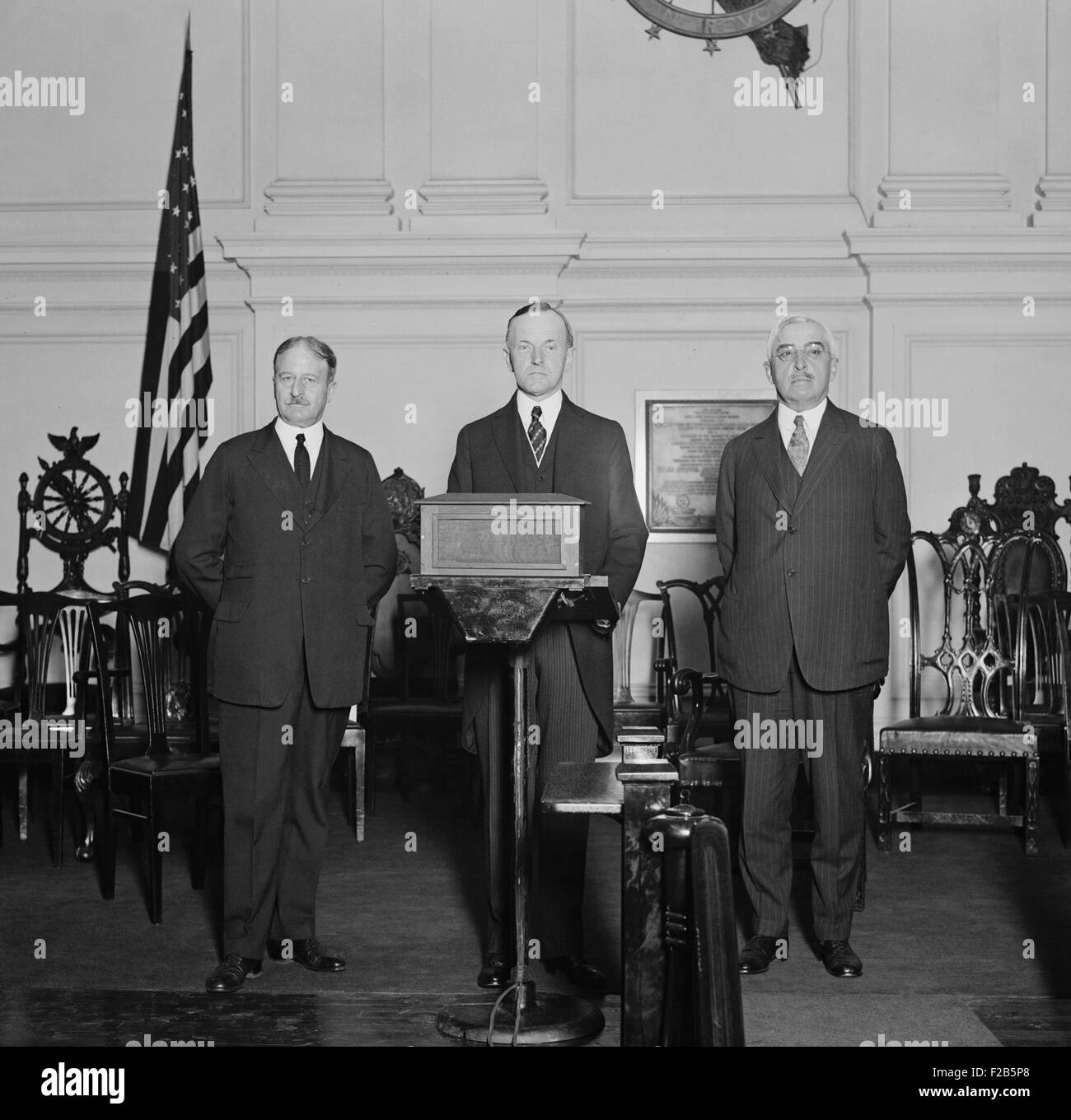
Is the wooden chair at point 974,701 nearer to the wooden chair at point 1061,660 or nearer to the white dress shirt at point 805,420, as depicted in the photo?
the wooden chair at point 1061,660

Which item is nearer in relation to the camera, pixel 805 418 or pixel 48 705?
pixel 805 418

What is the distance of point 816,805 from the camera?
3881 mm

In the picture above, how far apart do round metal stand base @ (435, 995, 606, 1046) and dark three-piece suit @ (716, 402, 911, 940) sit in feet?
2.89

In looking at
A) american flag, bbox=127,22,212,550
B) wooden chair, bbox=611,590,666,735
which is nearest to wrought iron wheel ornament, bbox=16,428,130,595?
american flag, bbox=127,22,212,550

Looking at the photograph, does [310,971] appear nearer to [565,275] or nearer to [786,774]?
[786,774]

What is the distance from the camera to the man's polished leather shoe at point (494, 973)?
11.7 ft

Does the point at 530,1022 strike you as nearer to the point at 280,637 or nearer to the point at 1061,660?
the point at 280,637

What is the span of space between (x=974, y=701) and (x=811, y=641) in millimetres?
2311

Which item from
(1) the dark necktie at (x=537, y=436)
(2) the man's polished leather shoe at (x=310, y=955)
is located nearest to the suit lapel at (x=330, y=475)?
(1) the dark necktie at (x=537, y=436)

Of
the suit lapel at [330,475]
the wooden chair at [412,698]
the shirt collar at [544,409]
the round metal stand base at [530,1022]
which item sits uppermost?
the shirt collar at [544,409]

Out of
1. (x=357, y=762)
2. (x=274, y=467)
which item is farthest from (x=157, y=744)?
(x=274, y=467)

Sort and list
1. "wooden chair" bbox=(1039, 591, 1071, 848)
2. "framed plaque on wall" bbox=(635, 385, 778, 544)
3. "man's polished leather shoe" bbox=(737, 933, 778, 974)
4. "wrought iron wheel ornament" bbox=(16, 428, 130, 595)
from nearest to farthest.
A: "man's polished leather shoe" bbox=(737, 933, 778, 974) → "wooden chair" bbox=(1039, 591, 1071, 848) → "wrought iron wheel ornament" bbox=(16, 428, 130, 595) → "framed plaque on wall" bbox=(635, 385, 778, 544)

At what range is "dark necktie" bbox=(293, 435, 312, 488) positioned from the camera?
12.6 ft

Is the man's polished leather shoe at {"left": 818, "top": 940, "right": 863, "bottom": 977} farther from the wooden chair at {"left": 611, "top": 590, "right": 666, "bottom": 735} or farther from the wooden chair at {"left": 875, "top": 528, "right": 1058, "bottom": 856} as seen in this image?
the wooden chair at {"left": 611, "top": 590, "right": 666, "bottom": 735}
